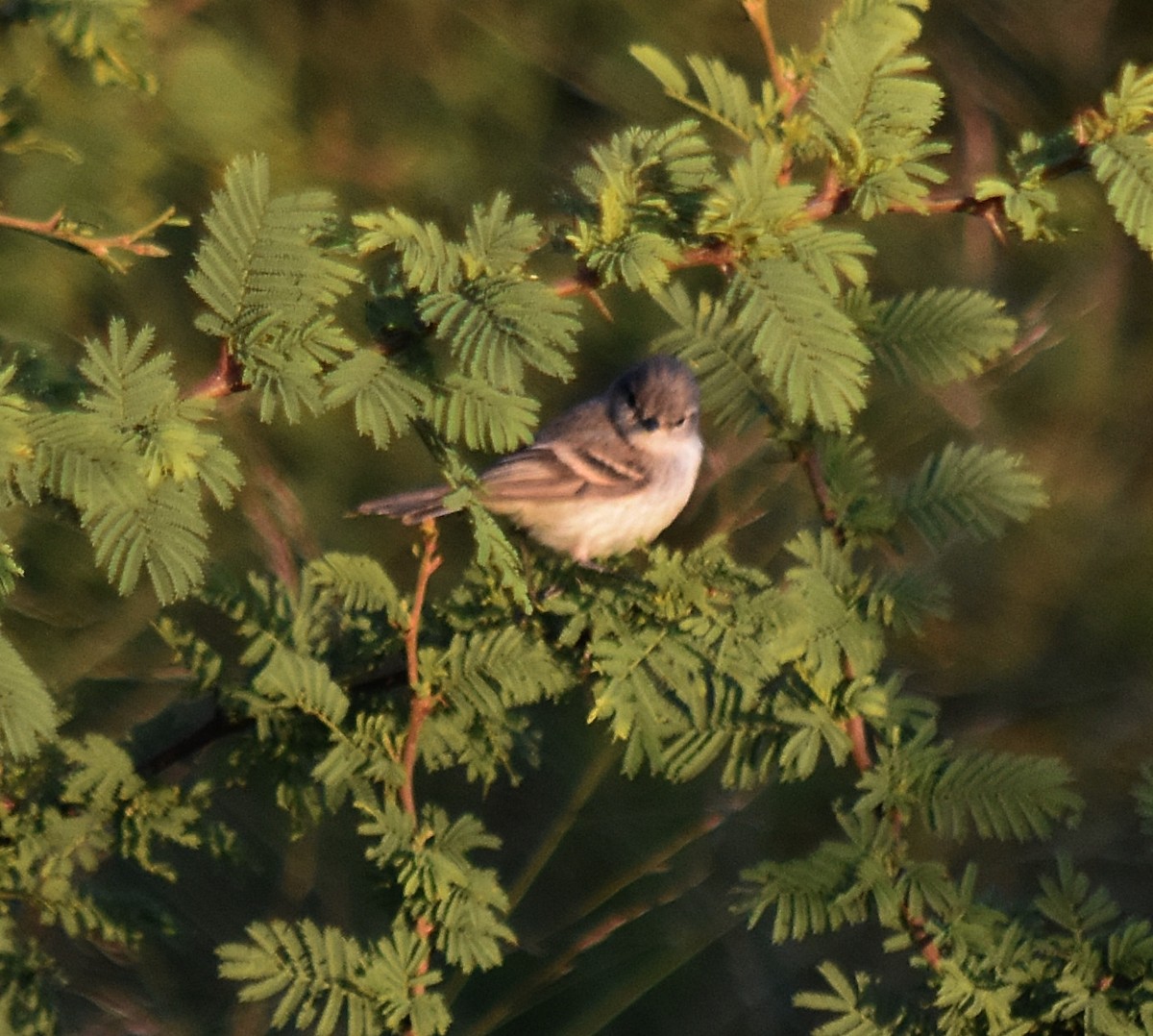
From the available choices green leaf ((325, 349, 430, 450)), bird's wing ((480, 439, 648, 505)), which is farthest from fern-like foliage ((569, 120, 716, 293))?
bird's wing ((480, 439, 648, 505))

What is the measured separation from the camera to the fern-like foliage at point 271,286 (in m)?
2.37

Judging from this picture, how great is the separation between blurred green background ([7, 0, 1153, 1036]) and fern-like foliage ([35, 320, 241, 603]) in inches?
115

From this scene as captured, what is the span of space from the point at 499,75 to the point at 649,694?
13.1ft

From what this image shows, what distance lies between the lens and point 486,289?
2.39m

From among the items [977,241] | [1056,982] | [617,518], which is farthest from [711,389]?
[977,241]

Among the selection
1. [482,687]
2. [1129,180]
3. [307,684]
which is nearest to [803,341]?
[1129,180]

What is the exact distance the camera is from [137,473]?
7.47ft

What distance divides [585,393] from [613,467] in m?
1.22

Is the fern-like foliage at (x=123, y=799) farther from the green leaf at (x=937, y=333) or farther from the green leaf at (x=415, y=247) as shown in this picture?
the green leaf at (x=937, y=333)

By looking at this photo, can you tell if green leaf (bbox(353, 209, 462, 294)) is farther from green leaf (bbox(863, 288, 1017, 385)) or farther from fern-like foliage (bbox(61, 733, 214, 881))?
fern-like foliage (bbox(61, 733, 214, 881))

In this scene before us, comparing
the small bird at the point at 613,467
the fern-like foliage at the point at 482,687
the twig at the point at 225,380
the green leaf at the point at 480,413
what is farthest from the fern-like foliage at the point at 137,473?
the small bird at the point at 613,467

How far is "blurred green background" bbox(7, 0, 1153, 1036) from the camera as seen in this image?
5324mm

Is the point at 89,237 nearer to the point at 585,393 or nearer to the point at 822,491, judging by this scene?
the point at 822,491

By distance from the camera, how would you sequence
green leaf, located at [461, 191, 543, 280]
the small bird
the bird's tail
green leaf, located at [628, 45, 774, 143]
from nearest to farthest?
green leaf, located at [461, 191, 543, 280]
green leaf, located at [628, 45, 774, 143]
the bird's tail
the small bird
